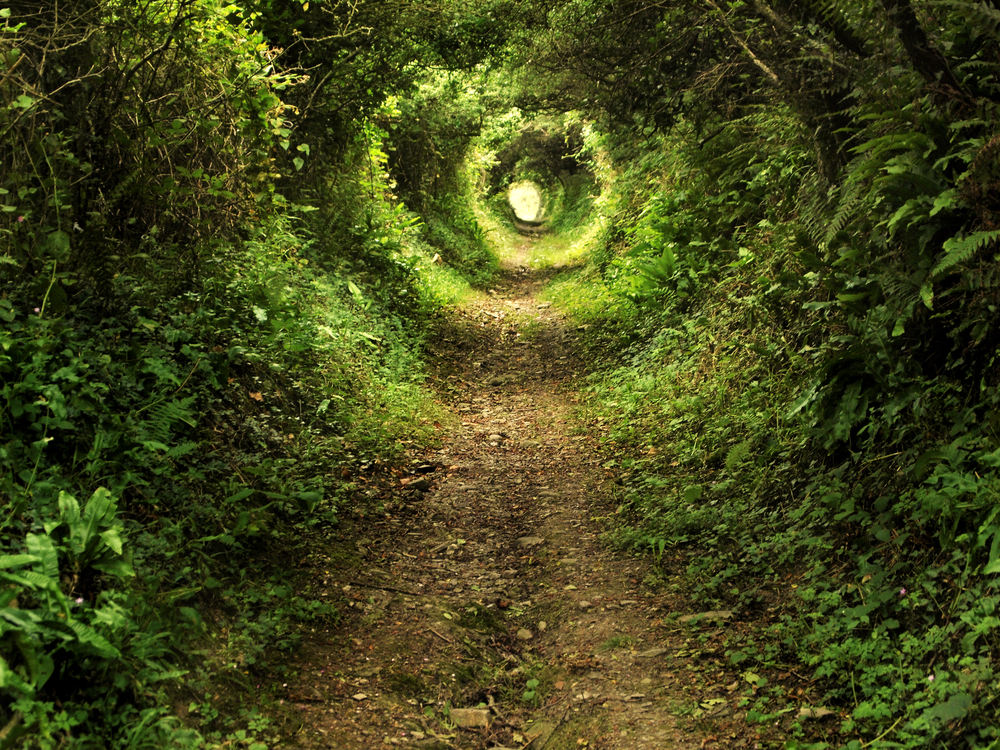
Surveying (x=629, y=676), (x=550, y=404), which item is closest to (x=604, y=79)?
(x=550, y=404)

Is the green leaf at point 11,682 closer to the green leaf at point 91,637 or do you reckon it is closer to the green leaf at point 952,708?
the green leaf at point 91,637

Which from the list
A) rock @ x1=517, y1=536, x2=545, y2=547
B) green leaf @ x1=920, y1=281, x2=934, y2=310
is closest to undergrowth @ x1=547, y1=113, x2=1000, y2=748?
green leaf @ x1=920, y1=281, x2=934, y2=310

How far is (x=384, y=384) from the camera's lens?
28.6ft

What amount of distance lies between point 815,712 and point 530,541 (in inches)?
111

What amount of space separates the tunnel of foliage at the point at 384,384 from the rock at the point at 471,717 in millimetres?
1027

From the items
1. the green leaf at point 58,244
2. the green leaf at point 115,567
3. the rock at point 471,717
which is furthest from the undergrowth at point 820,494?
the green leaf at point 58,244

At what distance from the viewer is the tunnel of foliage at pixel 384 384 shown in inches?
129

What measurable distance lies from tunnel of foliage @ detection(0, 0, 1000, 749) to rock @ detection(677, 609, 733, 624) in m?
0.12

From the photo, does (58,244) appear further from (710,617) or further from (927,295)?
(927,295)

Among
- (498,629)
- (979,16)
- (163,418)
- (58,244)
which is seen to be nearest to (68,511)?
(163,418)

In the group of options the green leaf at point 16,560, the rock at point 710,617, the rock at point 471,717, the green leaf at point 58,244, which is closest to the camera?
the green leaf at point 16,560

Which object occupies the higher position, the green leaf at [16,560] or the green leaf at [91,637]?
the green leaf at [16,560]

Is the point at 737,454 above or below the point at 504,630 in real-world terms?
above

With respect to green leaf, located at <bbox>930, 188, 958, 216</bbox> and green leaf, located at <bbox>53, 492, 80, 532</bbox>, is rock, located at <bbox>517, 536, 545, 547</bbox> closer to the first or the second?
green leaf, located at <bbox>53, 492, 80, 532</bbox>
